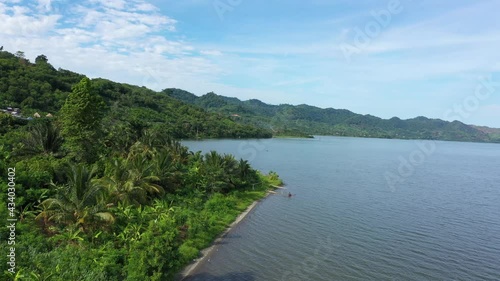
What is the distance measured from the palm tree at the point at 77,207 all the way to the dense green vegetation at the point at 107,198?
66mm

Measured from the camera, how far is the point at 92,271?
1784 cm

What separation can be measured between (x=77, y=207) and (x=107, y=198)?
3.41 m

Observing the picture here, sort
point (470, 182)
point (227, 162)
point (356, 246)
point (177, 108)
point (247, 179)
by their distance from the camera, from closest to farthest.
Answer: point (356, 246), point (227, 162), point (247, 179), point (470, 182), point (177, 108)

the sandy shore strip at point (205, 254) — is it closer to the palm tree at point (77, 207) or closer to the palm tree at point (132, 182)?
the palm tree at point (77, 207)

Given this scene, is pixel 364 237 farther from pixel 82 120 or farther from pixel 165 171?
pixel 82 120

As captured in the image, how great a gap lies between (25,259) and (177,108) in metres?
170

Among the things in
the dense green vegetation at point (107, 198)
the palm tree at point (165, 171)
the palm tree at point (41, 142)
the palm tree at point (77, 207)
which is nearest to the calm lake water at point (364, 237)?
the dense green vegetation at point (107, 198)

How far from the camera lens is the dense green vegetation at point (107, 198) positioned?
1922 centimetres

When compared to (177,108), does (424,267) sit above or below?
below

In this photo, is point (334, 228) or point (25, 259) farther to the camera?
point (334, 228)

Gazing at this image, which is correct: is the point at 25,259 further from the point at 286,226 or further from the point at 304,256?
the point at 286,226

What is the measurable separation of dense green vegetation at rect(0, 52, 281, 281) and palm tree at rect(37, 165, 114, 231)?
2.6 inches

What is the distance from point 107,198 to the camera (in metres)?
27.1

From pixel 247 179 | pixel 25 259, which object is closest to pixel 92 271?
pixel 25 259
